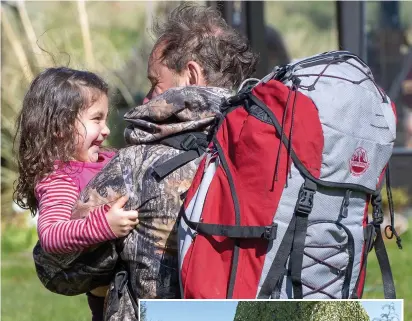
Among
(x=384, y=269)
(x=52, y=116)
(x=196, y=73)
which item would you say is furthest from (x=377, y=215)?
(x=52, y=116)

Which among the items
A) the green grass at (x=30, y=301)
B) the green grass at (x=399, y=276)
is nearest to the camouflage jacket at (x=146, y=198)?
the green grass at (x=30, y=301)

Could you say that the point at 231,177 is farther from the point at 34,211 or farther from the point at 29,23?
the point at 29,23

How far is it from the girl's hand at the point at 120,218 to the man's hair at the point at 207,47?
0.56 m

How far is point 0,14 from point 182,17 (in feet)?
23.1

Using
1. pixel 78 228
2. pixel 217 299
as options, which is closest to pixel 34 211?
pixel 78 228

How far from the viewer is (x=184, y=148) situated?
302 centimetres

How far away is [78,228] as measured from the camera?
2969mm

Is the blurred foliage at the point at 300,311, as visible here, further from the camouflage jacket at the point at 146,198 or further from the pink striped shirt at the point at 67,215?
the pink striped shirt at the point at 67,215

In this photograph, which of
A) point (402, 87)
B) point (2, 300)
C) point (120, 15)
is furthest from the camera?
point (120, 15)

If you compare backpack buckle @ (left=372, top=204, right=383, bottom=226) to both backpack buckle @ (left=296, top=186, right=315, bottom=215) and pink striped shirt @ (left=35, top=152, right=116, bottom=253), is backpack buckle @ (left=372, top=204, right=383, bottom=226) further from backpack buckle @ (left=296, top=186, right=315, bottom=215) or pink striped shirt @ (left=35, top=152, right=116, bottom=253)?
pink striped shirt @ (left=35, top=152, right=116, bottom=253)

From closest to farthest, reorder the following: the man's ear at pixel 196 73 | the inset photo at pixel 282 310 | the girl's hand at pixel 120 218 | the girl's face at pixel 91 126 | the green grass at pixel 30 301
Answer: the inset photo at pixel 282 310 < the girl's hand at pixel 120 218 < the man's ear at pixel 196 73 < the girl's face at pixel 91 126 < the green grass at pixel 30 301

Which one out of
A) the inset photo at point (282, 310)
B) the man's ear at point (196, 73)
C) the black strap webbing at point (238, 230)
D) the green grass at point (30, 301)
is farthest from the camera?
the green grass at point (30, 301)

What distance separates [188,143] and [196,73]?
317 millimetres

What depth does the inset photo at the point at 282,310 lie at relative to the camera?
2518 mm
